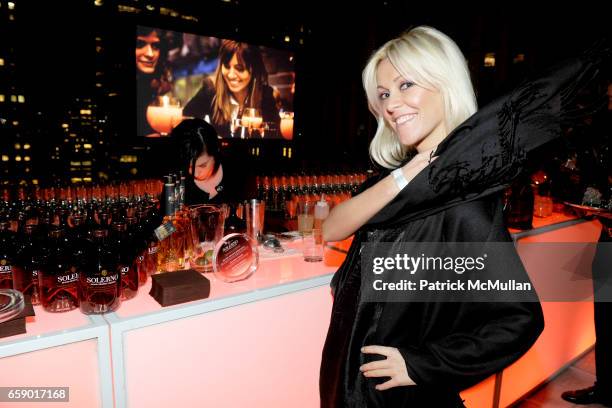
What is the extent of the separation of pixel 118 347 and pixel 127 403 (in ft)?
0.70

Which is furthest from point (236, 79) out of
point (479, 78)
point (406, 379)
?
point (406, 379)

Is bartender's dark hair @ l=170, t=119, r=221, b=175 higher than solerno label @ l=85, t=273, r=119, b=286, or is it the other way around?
bartender's dark hair @ l=170, t=119, r=221, b=175

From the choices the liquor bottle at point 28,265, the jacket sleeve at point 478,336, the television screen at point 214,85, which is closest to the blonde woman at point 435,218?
the jacket sleeve at point 478,336

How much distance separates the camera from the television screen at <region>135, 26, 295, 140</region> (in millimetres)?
6906

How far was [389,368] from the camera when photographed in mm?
1073

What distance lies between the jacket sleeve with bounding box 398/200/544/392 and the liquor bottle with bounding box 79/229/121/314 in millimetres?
887

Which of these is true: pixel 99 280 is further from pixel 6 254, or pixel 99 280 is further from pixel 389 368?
pixel 389 368

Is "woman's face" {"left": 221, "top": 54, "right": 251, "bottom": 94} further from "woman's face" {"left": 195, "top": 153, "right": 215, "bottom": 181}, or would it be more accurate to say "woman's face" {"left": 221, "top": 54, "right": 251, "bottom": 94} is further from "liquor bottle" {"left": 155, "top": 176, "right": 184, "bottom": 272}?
"liquor bottle" {"left": 155, "top": 176, "right": 184, "bottom": 272}

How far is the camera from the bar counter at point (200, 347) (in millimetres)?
1184

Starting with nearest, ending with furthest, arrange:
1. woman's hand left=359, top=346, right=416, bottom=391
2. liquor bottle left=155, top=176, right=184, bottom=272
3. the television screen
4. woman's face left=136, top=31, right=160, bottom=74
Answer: woman's hand left=359, top=346, right=416, bottom=391 < liquor bottle left=155, top=176, right=184, bottom=272 < woman's face left=136, top=31, right=160, bottom=74 < the television screen

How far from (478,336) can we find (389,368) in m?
0.24

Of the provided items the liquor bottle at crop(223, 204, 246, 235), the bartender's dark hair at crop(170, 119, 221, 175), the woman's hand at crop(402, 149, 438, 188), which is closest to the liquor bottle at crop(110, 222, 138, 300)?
the liquor bottle at crop(223, 204, 246, 235)

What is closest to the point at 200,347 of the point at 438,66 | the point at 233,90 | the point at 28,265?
the point at 28,265

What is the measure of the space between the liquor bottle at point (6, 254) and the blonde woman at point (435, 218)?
1041 millimetres
